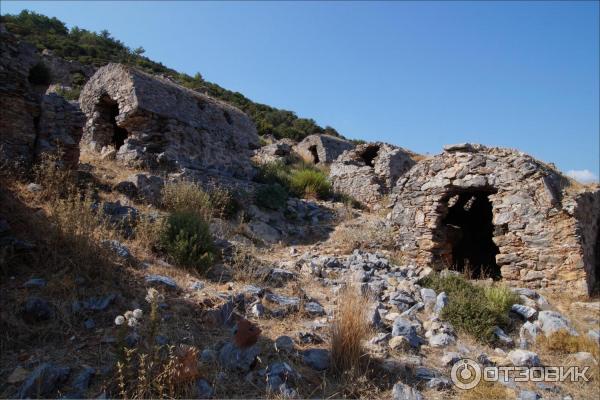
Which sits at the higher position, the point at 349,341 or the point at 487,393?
the point at 349,341

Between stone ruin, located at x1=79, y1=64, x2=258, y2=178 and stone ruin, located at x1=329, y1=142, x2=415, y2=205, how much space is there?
383 cm

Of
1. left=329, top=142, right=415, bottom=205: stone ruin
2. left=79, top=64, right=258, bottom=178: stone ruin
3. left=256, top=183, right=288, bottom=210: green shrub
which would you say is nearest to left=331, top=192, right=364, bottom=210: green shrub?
left=329, top=142, right=415, bottom=205: stone ruin

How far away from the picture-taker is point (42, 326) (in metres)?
3.38

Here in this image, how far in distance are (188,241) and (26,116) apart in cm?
457

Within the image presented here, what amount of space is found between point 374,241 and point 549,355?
4.27 meters

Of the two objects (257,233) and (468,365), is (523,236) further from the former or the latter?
(257,233)

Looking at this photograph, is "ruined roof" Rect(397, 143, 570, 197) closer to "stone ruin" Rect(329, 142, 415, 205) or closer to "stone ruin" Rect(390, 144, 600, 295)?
"stone ruin" Rect(390, 144, 600, 295)

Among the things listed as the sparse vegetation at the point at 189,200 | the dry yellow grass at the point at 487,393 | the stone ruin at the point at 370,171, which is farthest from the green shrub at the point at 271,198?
the dry yellow grass at the point at 487,393

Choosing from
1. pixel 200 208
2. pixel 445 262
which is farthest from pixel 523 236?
pixel 200 208

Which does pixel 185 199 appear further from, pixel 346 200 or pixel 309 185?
pixel 346 200

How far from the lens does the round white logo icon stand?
11.7ft

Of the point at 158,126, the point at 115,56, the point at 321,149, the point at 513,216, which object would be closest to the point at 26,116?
the point at 158,126

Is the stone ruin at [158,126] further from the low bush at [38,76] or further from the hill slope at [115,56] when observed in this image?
the hill slope at [115,56]

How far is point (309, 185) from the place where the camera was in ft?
42.1
